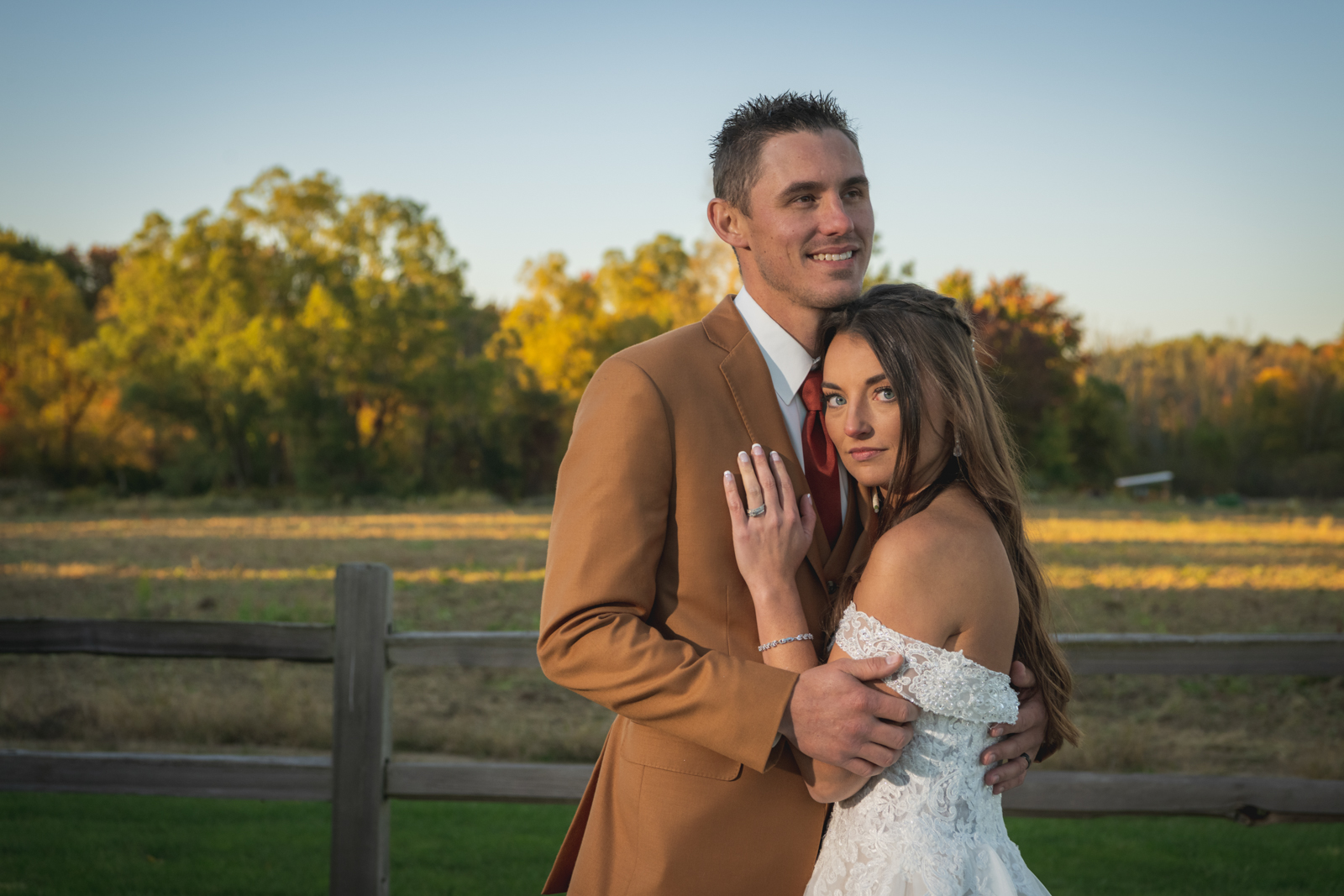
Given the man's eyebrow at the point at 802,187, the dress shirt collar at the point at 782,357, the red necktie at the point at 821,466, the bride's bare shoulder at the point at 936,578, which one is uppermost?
the man's eyebrow at the point at 802,187

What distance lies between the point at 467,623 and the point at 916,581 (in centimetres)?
1176

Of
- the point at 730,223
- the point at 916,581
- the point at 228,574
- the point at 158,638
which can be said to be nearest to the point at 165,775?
the point at 158,638

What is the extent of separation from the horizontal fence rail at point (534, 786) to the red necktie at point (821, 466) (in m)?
2.22

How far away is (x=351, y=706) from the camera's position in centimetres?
406

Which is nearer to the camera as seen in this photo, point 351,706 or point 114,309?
point 351,706

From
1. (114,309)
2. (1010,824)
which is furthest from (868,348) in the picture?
(114,309)

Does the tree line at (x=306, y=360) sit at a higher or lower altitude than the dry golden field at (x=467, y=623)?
higher

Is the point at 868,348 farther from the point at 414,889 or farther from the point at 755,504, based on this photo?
the point at 414,889

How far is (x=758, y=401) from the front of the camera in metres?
2.27

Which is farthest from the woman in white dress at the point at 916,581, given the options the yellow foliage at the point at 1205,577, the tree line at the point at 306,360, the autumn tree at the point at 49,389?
the autumn tree at the point at 49,389

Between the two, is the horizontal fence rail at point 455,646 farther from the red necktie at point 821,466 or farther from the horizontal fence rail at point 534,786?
the red necktie at point 821,466

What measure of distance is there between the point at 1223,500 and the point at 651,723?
157 feet

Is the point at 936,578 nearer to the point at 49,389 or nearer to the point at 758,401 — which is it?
the point at 758,401

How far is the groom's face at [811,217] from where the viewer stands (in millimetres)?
2266
